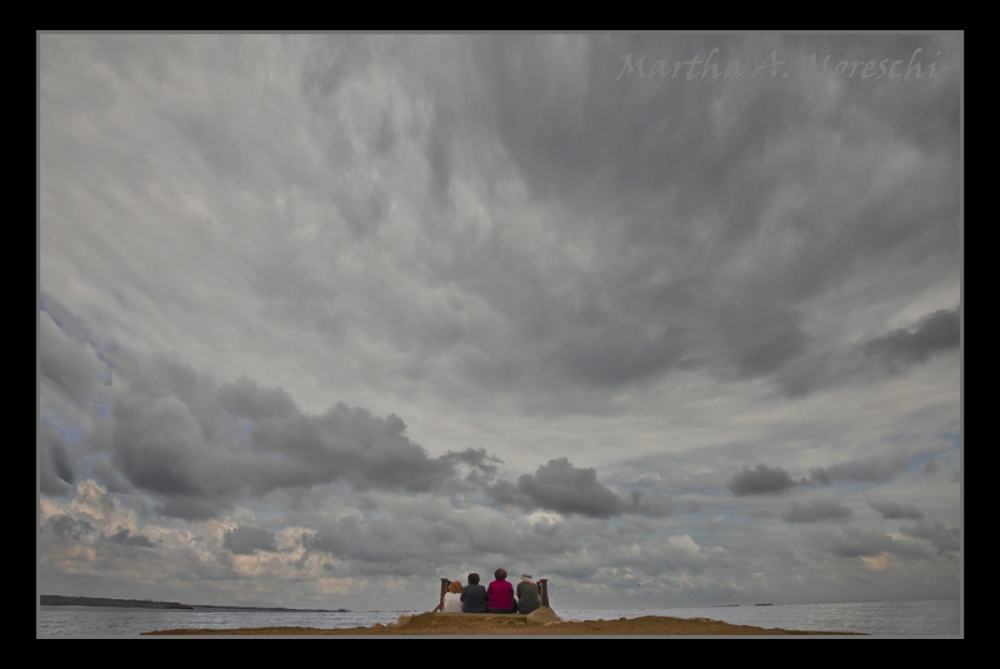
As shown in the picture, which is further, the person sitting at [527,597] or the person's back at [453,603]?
the person's back at [453,603]

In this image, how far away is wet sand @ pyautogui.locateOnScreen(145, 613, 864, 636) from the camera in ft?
50.1

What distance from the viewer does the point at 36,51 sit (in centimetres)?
1388

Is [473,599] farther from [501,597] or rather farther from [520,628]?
[520,628]

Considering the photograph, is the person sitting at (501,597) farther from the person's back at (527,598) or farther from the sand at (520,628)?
the sand at (520,628)

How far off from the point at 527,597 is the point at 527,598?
0.10 ft

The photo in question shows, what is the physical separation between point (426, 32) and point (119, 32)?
784cm

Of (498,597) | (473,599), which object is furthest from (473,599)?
(498,597)

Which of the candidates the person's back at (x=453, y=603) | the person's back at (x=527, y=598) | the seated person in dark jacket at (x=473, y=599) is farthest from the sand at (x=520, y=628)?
the person's back at (x=453, y=603)

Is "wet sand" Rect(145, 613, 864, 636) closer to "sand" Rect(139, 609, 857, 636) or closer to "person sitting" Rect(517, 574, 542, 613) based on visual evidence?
"sand" Rect(139, 609, 857, 636)

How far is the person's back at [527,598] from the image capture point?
61.0 feet

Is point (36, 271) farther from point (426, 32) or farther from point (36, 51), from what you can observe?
point (426, 32)

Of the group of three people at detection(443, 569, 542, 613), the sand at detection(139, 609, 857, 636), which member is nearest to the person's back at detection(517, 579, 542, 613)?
the group of three people at detection(443, 569, 542, 613)

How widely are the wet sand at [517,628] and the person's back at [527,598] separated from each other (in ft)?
4.20

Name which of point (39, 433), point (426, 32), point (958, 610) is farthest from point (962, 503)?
point (39, 433)
